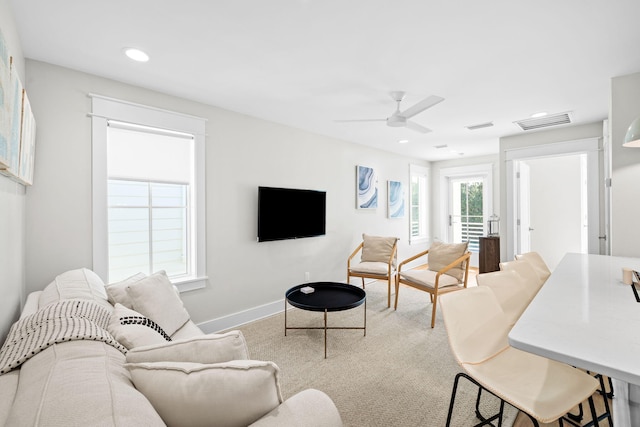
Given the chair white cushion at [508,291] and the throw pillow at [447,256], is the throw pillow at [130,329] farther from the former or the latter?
the throw pillow at [447,256]

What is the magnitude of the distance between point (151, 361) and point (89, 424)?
425mm

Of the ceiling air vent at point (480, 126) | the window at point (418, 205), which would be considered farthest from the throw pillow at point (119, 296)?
the window at point (418, 205)

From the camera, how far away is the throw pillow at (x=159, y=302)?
1906 mm

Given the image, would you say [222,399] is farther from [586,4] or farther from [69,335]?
[586,4]

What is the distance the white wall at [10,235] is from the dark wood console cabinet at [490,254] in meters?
5.49

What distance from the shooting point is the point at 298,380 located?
7.38ft

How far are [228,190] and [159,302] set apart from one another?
1.57 metres

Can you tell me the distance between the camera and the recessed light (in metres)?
2.07

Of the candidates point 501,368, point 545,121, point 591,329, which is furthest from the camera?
point 545,121

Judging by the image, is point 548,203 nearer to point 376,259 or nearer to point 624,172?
point 624,172

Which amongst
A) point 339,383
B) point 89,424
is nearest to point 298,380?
point 339,383

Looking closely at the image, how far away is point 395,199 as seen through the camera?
5746 mm

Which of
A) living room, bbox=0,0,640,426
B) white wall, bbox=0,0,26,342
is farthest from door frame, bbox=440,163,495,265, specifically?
white wall, bbox=0,0,26,342

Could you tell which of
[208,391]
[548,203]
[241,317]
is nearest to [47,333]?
[208,391]
